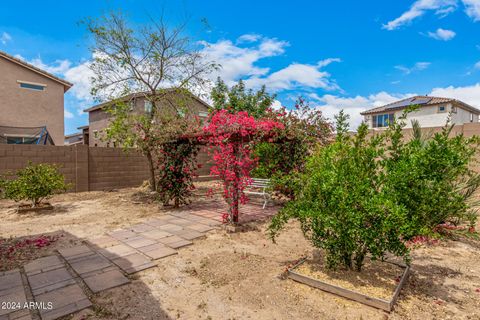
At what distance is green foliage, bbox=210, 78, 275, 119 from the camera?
16.0 meters

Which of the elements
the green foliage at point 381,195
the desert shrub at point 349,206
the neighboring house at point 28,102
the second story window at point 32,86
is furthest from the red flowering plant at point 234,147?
the second story window at point 32,86

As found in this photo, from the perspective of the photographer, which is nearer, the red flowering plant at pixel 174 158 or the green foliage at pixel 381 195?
the green foliage at pixel 381 195

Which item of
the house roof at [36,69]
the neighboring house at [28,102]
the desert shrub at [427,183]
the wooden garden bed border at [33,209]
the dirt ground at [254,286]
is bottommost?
the dirt ground at [254,286]

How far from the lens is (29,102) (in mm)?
15352

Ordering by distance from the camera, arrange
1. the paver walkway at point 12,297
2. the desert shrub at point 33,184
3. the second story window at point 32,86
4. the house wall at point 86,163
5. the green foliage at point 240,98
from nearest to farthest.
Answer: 1. the paver walkway at point 12,297
2. the desert shrub at point 33,184
3. the house wall at point 86,163
4. the second story window at point 32,86
5. the green foliage at point 240,98

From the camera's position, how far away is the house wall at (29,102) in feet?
47.8

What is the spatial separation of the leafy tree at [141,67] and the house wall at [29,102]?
350 inches

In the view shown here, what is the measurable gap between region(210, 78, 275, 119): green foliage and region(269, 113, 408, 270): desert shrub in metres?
12.8

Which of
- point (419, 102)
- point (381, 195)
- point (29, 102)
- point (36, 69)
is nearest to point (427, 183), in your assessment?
point (381, 195)

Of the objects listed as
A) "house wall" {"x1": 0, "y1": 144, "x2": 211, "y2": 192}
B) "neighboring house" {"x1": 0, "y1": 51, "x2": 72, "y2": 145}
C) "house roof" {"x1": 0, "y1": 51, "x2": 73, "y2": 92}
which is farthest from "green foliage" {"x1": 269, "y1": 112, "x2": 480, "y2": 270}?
"house roof" {"x1": 0, "y1": 51, "x2": 73, "y2": 92}

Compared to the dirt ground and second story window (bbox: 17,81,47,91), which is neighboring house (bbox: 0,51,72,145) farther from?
the dirt ground

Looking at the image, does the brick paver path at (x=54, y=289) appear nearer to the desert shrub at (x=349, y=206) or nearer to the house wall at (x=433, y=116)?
the desert shrub at (x=349, y=206)

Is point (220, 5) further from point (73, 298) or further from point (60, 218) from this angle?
point (73, 298)

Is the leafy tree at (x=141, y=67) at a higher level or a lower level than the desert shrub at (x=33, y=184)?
higher
